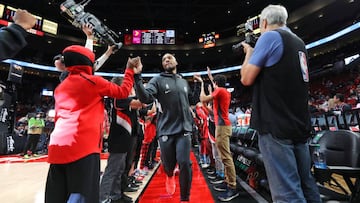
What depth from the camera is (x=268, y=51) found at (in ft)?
4.64

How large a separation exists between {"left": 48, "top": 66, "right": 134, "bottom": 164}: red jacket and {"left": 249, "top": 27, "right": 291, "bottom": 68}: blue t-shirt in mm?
960

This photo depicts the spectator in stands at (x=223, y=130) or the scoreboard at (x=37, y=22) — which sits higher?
the scoreboard at (x=37, y=22)

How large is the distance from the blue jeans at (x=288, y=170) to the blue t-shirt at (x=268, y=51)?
0.43m

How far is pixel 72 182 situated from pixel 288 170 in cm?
123

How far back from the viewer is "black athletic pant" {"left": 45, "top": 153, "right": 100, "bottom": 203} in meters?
1.42

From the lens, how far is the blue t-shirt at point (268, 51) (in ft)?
4.64

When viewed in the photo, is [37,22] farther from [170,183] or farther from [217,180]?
[170,183]

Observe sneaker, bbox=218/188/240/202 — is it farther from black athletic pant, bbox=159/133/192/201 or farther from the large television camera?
the large television camera

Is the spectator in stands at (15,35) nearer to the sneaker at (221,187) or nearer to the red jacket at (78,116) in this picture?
the red jacket at (78,116)

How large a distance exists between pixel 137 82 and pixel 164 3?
1692cm

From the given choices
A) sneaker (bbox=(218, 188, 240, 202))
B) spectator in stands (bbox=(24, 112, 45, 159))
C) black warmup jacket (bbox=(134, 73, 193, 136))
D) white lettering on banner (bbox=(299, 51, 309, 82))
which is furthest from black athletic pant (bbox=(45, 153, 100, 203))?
spectator in stands (bbox=(24, 112, 45, 159))

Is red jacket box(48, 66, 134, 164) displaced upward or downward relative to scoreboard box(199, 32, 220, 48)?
downward

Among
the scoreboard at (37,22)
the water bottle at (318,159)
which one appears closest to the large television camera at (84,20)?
the water bottle at (318,159)

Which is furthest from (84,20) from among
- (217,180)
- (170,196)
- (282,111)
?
(217,180)
